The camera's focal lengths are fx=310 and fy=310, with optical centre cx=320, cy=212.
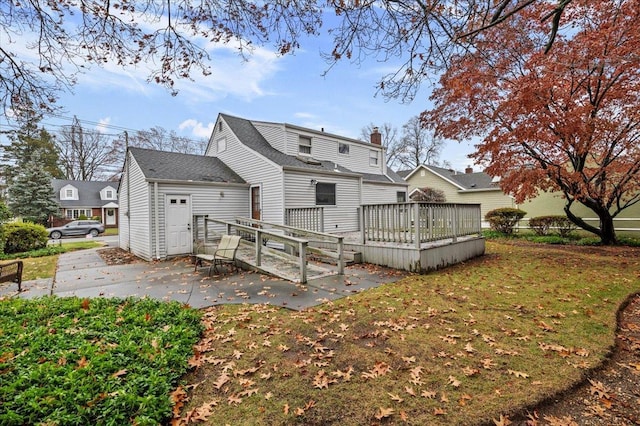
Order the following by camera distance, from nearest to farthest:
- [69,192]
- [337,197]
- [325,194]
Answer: [325,194], [337,197], [69,192]

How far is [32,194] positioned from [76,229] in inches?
243

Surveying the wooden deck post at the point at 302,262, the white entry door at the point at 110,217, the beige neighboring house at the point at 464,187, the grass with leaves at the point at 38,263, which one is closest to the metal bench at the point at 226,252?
the wooden deck post at the point at 302,262

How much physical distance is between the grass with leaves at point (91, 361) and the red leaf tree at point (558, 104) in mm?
6916

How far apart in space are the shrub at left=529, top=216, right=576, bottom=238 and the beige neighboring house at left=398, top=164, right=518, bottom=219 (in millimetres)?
5702

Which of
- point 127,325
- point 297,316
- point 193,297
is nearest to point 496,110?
point 297,316

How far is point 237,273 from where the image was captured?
8.06 m

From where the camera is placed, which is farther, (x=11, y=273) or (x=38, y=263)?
(x=38, y=263)

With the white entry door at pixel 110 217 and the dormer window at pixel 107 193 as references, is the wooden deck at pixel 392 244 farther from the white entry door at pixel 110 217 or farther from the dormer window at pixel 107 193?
the white entry door at pixel 110 217

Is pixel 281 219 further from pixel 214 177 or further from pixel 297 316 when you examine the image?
pixel 297 316

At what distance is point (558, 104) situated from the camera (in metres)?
9.18

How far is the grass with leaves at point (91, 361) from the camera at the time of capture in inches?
97.0

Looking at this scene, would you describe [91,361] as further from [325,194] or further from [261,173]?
[325,194]

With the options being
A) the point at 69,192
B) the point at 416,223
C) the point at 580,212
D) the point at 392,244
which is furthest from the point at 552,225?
the point at 69,192

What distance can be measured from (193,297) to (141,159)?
29.5 feet
